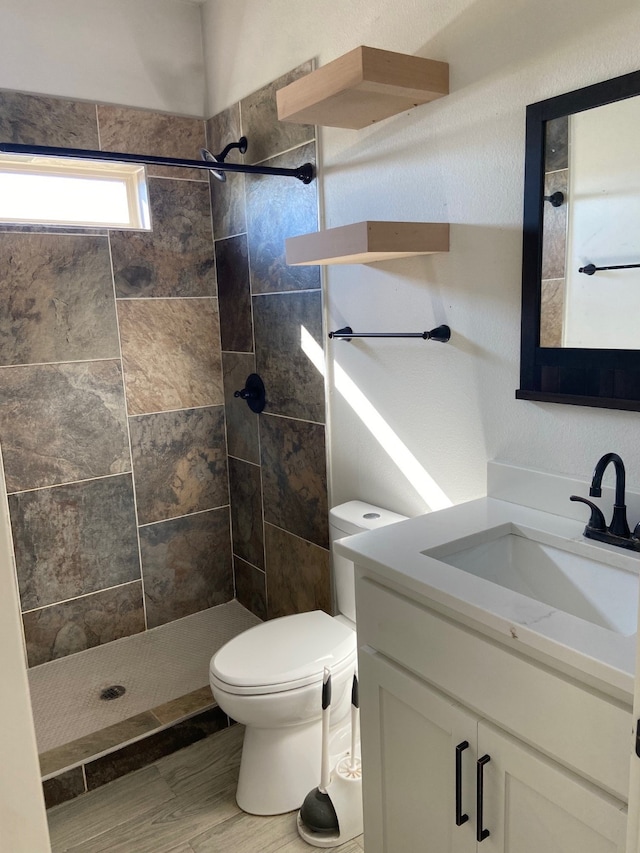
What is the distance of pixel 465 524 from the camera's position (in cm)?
154

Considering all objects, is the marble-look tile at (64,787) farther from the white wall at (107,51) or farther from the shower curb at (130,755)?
the white wall at (107,51)

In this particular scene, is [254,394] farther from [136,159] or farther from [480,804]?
[480,804]

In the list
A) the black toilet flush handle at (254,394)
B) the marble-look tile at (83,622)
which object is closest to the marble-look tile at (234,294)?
the black toilet flush handle at (254,394)

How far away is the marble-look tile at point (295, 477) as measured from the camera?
2424 millimetres

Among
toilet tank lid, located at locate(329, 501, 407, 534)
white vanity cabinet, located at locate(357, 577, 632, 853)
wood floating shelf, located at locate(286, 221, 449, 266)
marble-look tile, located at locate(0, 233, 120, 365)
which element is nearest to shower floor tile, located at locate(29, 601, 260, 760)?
toilet tank lid, located at locate(329, 501, 407, 534)

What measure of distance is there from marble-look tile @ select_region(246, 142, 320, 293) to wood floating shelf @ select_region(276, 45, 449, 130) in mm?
425

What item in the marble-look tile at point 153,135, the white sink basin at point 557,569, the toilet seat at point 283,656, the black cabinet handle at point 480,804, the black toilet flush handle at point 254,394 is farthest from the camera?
the black toilet flush handle at point 254,394

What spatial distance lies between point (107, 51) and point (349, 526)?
208 centimetres

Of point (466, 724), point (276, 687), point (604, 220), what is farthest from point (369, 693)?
point (604, 220)

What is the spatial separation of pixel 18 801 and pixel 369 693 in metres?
1.02

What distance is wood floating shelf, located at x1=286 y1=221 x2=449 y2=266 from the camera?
1.63 metres

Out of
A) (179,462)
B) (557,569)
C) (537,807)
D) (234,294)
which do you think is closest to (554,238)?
(557,569)

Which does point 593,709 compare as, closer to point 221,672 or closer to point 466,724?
point 466,724

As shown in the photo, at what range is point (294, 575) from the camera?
2643 mm
